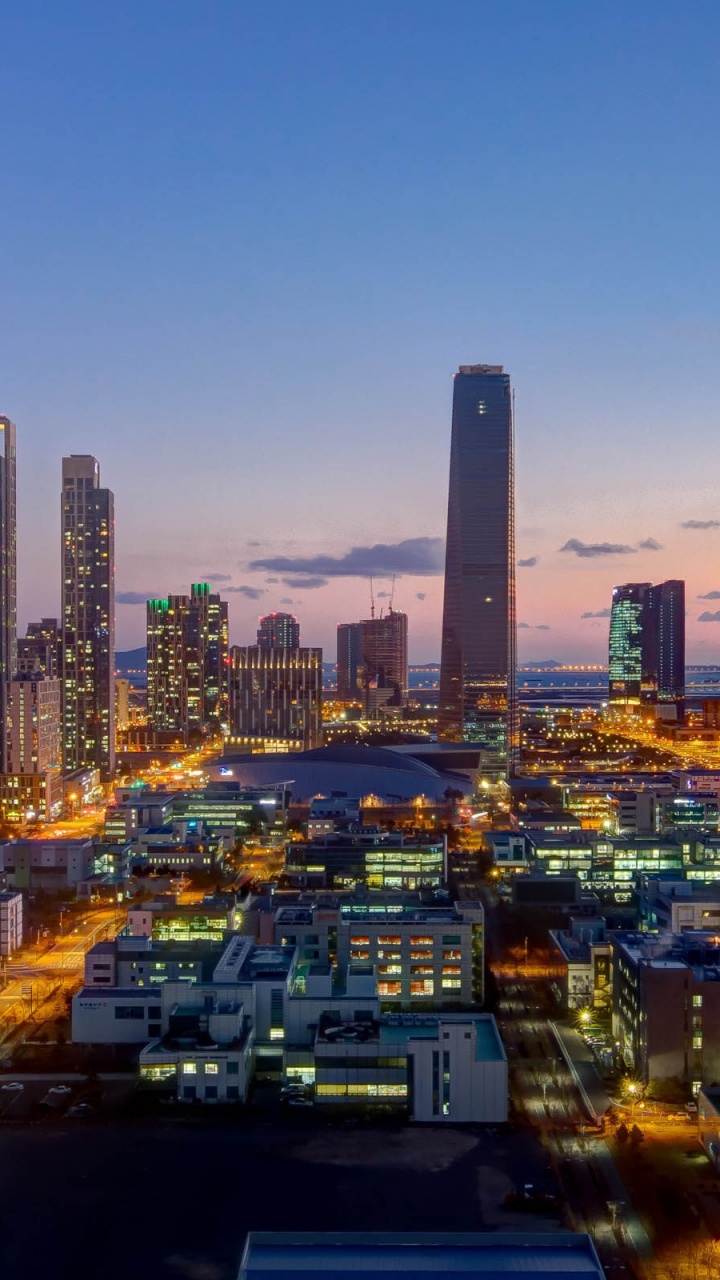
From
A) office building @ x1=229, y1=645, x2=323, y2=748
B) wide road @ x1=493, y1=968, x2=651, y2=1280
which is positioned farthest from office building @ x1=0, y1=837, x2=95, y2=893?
office building @ x1=229, y1=645, x2=323, y2=748

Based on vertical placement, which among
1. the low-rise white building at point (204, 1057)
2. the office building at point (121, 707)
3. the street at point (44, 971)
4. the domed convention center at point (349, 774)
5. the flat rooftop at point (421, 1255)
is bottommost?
the street at point (44, 971)

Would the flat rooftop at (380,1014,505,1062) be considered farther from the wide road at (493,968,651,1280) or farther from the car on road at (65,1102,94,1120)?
the car on road at (65,1102,94,1120)

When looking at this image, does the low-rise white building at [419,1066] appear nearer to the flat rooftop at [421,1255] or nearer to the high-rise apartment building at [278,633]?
the flat rooftop at [421,1255]

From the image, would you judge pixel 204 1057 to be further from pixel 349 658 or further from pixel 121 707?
pixel 349 658

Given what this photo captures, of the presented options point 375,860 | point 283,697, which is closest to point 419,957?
point 375,860

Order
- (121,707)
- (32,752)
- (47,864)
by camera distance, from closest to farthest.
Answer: (47,864) → (32,752) → (121,707)

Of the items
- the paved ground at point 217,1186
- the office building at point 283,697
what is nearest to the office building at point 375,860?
the paved ground at point 217,1186
